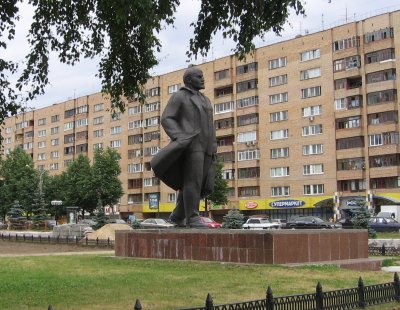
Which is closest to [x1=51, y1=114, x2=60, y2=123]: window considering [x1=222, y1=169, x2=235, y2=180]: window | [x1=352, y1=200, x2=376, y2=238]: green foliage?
[x1=222, y1=169, x2=235, y2=180]: window

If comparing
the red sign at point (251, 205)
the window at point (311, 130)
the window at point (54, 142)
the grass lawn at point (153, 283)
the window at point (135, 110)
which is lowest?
the grass lawn at point (153, 283)

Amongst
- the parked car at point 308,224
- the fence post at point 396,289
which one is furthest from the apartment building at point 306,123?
the fence post at point 396,289

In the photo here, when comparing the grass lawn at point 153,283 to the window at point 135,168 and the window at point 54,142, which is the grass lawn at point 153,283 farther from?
the window at point 54,142

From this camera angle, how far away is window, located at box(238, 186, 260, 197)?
67.8 m

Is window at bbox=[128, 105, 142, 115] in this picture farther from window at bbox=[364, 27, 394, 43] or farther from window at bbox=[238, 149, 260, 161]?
window at bbox=[364, 27, 394, 43]

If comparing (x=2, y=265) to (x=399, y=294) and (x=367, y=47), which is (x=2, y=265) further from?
(x=367, y=47)

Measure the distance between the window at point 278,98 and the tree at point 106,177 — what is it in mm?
18523

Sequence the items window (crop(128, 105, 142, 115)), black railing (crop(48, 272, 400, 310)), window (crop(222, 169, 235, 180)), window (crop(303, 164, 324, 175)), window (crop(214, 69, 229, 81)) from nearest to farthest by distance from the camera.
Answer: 1. black railing (crop(48, 272, 400, 310))
2. window (crop(303, 164, 324, 175))
3. window (crop(222, 169, 235, 180))
4. window (crop(214, 69, 229, 81))
5. window (crop(128, 105, 142, 115))

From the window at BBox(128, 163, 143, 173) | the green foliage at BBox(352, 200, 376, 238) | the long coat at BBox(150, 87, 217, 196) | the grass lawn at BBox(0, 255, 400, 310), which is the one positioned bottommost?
the grass lawn at BBox(0, 255, 400, 310)

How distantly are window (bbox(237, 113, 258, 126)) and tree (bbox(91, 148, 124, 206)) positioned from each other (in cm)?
1498

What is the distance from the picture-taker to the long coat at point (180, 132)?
15.7m

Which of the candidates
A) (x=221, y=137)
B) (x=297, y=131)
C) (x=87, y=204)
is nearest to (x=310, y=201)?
(x=297, y=131)

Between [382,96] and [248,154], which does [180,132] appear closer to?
[382,96]

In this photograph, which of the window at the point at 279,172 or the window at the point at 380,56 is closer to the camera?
the window at the point at 380,56
